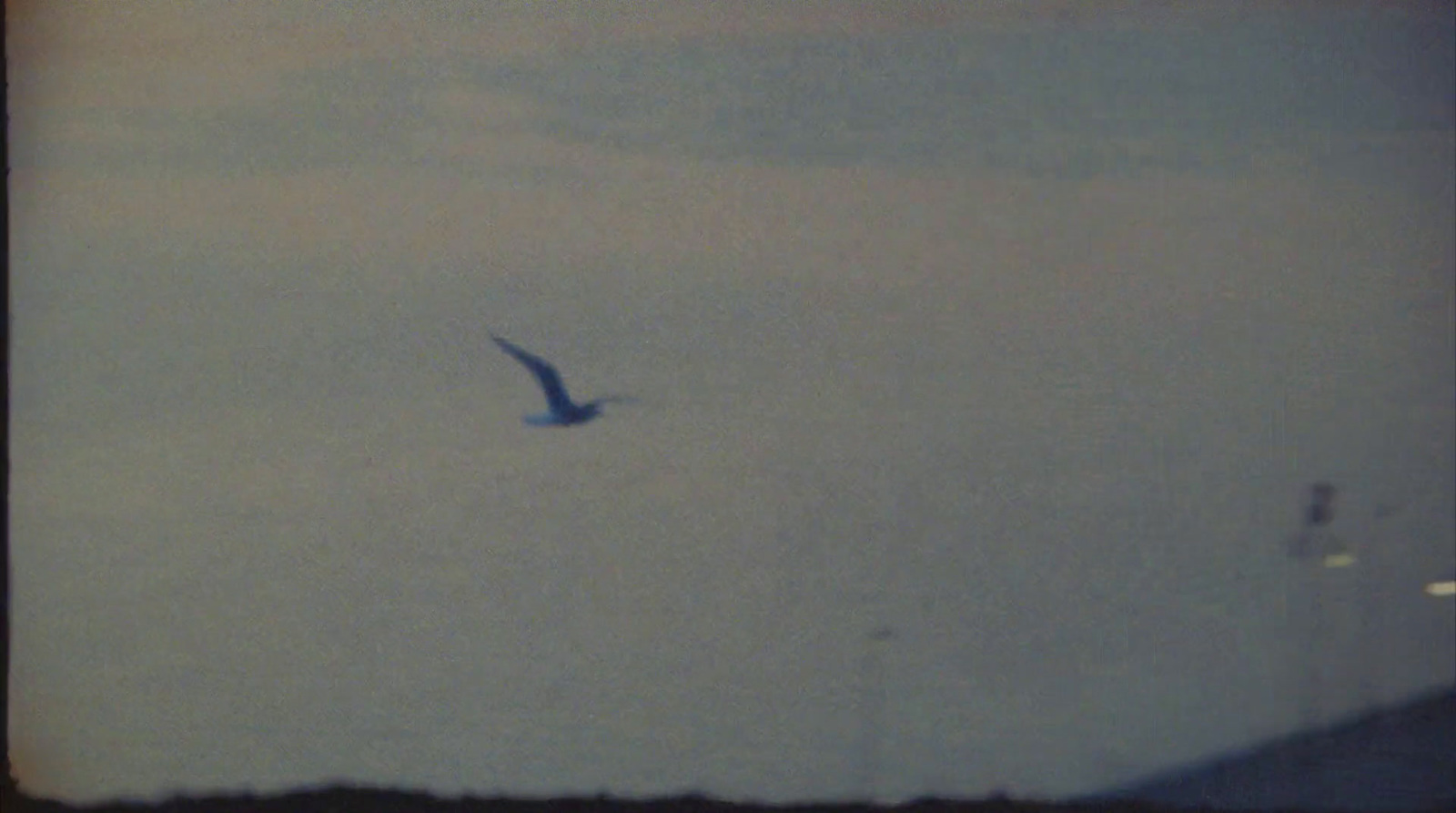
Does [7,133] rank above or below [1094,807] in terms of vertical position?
above

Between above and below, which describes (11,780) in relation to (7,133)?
below

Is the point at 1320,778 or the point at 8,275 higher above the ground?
the point at 8,275

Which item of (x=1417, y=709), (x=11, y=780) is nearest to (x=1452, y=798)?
(x=1417, y=709)

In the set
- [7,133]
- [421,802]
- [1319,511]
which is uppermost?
[7,133]

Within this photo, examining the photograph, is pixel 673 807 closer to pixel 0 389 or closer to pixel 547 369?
pixel 547 369

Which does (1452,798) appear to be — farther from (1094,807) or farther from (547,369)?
(547,369)

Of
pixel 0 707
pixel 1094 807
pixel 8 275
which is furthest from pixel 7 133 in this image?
pixel 1094 807

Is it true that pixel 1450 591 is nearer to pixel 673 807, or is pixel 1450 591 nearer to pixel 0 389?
pixel 673 807
